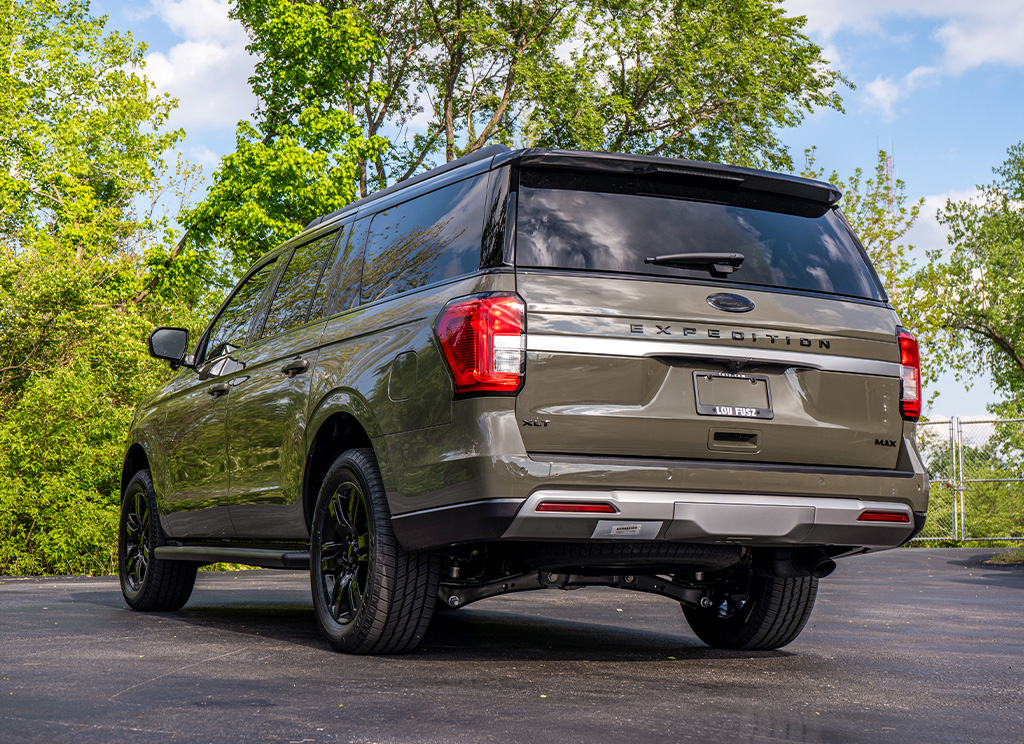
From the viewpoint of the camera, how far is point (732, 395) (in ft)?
16.3

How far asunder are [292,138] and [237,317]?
21.0 meters

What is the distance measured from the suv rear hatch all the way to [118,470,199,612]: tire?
163 inches

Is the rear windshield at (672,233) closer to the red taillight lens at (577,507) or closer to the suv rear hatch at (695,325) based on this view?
the suv rear hatch at (695,325)

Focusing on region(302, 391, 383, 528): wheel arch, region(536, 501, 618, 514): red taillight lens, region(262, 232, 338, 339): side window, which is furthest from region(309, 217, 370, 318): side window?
region(536, 501, 618, 514): red taillight lens

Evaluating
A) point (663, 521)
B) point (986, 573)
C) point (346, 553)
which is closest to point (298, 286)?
point (346, 553)

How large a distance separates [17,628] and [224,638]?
1.40 meters

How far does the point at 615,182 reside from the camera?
5.29 m

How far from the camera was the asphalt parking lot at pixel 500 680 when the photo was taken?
156 inches

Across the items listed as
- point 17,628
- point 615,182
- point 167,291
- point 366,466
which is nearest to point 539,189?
point 615,182

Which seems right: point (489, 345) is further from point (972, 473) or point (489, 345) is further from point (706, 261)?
point (972, 473)

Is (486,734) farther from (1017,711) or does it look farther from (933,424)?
(933,424)

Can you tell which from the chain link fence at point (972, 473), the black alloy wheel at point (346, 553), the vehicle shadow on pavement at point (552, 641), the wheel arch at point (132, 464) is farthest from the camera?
the chain link fence at point (972, 473)

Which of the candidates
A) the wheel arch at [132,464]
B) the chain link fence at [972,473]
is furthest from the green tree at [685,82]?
the wheel arch at [132,464]

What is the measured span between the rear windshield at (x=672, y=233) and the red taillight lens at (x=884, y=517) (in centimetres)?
101
